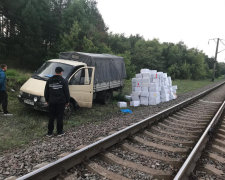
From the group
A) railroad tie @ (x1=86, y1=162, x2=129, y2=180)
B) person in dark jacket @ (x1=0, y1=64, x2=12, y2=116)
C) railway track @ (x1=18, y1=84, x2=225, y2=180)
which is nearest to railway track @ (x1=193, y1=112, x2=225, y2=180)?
railway track @ (x1=18, y1=84, x2=225, y2=180)

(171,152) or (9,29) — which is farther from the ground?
(9,29)

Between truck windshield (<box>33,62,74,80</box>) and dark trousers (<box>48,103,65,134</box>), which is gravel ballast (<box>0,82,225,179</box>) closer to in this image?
dark trousers (<box>48,103,65,134</box>)

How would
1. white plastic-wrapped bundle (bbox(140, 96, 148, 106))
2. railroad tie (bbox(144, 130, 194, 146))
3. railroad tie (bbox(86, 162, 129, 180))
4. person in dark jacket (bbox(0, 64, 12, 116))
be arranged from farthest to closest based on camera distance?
white plastic-wrapped bundle (bbox(140, 96, 148, 106)), person in dark jacket (bbox(0, 64, 12, 116)), railroad tie (bbox(144, 130, 194, 146)), railroad tie (bbox(86, 162, 129, 180))

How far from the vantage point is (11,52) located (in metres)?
29.6

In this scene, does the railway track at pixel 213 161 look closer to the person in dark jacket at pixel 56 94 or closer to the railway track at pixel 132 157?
the railway track at pixel 132 157

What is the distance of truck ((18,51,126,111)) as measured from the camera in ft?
25.8

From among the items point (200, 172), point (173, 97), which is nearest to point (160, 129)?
point (200, 172)

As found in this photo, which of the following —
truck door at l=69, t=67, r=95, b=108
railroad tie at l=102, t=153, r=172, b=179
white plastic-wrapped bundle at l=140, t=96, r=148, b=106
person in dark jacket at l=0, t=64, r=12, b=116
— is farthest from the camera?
white plastic-wrapped bundle at l=140, t=96, r=148, b=106

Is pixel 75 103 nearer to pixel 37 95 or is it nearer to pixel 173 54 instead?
pixel 37 95

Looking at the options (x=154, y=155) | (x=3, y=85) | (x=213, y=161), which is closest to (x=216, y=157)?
(x=213, y=161)

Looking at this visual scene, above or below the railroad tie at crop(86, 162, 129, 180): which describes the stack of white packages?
above

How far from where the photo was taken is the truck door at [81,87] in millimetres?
8484

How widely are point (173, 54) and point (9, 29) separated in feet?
113

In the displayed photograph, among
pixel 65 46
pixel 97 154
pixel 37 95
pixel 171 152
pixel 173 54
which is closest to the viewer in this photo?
pixel 97 154
